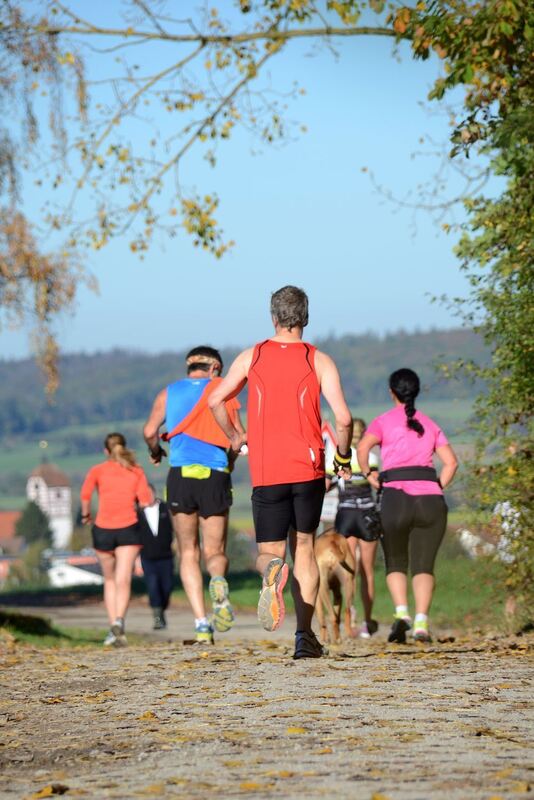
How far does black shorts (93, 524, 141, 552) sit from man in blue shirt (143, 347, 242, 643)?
254 centimetres

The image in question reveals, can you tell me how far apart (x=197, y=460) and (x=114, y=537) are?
9.89ft

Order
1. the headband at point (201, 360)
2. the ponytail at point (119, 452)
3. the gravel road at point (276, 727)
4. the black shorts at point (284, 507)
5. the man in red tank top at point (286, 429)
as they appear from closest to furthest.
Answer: the gravel road at point (276, 727) < the man in red tank top at point (286, 429) < the black shorts at point (284, 507) < the headband at point (201, 360) < the ponytail at point (119, 452)

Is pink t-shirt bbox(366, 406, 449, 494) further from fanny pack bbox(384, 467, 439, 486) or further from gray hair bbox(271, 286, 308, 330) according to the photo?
gray hair bbox(271, 286, 308, 330)

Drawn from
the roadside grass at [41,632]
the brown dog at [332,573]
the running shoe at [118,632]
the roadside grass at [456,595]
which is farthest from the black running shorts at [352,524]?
the roadside grass at [41,632]

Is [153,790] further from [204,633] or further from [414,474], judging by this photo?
[204,633]

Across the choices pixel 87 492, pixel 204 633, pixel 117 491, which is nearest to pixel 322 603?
pixel 204 633

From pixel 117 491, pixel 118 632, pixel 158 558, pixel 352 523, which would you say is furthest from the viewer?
pixel 158 558

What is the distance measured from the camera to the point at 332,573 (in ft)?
42.5

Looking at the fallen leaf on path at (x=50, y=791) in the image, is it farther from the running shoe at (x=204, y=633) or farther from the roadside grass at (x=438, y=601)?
the roadside grass at (x=438, y=601)

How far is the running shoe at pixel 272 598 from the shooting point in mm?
9250

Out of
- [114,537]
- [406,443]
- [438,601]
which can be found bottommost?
[438,601]

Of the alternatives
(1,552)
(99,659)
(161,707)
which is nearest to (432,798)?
(161,707)

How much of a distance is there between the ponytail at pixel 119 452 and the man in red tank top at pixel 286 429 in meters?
5.13

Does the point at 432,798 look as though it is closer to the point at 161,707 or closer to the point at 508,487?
the point at 161,707
